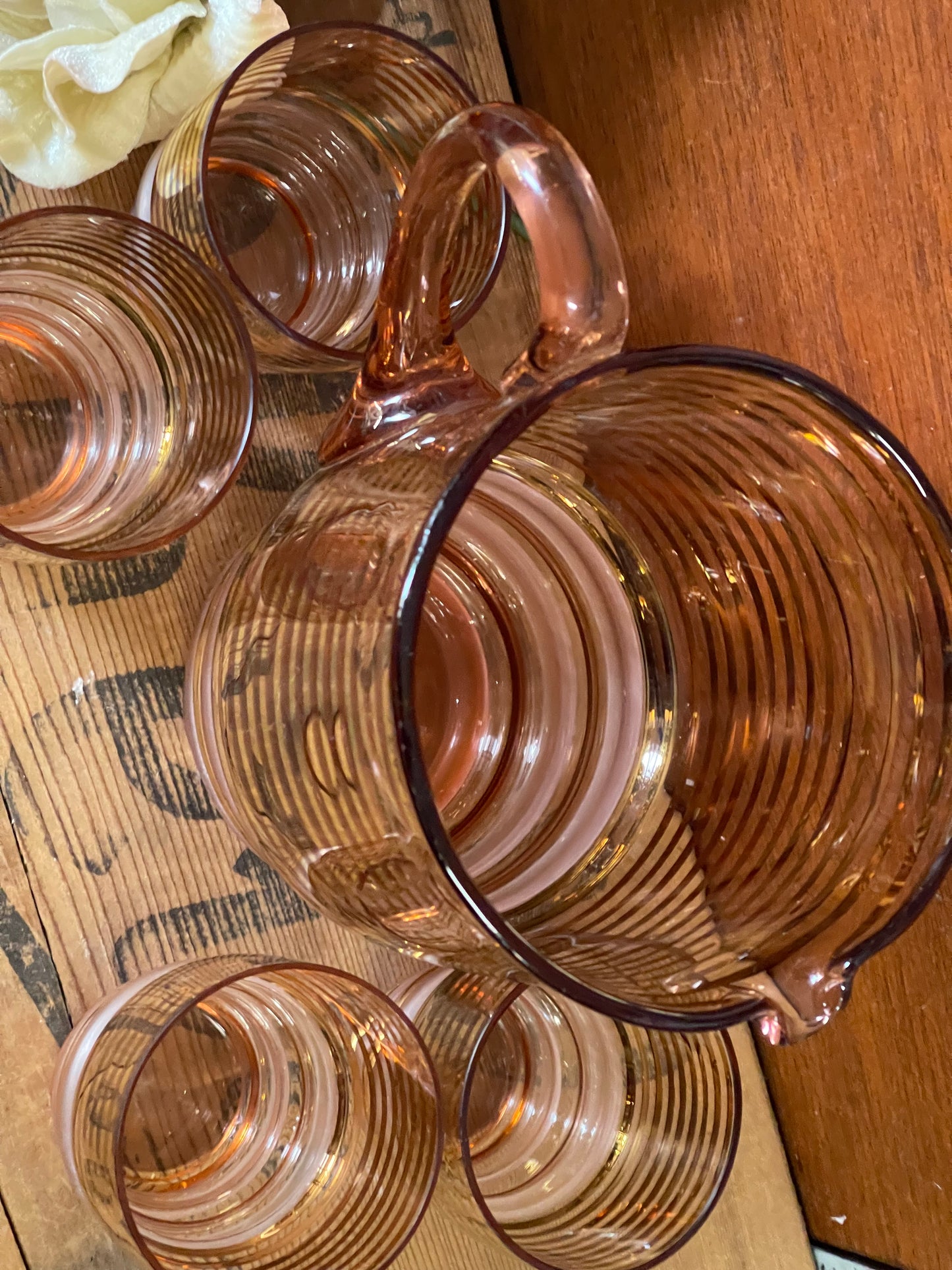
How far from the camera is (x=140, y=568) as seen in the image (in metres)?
0.46

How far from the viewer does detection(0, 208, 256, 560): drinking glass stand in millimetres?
411

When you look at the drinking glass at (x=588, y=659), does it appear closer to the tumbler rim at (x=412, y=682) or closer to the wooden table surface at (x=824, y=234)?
the tumbler rim at (x=412, y=682)

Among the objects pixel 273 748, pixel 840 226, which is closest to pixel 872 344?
pixel 840 226

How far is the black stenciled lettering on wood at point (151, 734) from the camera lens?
45 centimetres

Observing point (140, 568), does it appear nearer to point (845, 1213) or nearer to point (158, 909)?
point (158, 909)

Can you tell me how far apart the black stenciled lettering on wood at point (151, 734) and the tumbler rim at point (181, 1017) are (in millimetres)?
62

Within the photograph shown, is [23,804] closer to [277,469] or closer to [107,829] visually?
[107,829]

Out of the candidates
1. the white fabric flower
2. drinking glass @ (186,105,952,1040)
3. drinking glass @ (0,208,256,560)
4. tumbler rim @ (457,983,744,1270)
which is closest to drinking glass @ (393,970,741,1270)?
tumbler rim @ (457,983,744,1270)

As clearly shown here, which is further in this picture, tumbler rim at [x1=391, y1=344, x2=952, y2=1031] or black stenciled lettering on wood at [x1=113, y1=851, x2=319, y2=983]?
black stenciled lettering on wood at [x1=113, y1=851, x2=319, y2=983]

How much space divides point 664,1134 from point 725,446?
0.30 meters

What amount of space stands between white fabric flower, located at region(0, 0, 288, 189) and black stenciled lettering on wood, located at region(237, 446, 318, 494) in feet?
0.40

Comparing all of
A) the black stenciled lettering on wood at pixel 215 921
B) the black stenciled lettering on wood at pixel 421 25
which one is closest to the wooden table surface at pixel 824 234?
the black stenciled lettering on wood at pixel 421 25

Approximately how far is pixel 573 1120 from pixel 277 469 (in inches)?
→ 12.0

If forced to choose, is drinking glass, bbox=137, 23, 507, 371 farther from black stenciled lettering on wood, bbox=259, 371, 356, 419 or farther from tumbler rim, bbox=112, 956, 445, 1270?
tumbler rim, bbox=112, 956, 445, 1270
